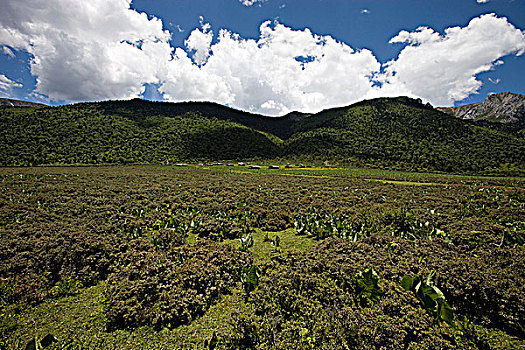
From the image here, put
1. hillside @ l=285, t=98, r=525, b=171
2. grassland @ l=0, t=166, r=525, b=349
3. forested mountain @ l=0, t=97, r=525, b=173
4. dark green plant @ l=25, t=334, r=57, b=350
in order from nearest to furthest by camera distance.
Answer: dark green plant @ l=25, t=334, r=57, b=350
grassland @ l=0, t=166, r=525, b=349
hillside @ l=285, t=98, r=525, b=171
forested mountain @ l=0, t=97, r=525, b=173

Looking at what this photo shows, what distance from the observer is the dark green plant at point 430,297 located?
4.10 metres

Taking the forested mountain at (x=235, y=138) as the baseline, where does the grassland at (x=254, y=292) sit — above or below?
below

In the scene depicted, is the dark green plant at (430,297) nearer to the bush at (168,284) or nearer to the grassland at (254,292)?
the grassland at (254,292)

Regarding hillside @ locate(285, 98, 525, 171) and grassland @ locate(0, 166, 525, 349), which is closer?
grassland @ locate(0, 166, 525, 349)

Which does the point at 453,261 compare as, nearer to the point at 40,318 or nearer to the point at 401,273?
the point at 401,273

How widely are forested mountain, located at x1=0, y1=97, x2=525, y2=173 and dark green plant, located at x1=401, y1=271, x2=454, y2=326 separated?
255 ft

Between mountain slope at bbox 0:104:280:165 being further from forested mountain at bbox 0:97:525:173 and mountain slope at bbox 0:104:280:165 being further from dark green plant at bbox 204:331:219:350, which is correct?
dark green plant at bbox 204:331:219:350

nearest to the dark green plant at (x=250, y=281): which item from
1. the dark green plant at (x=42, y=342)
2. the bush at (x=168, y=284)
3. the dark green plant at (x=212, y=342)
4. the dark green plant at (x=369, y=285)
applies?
the bush at (x=168, y=284)

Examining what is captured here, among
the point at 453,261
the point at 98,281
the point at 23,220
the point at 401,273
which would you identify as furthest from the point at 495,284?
the point at 23,220

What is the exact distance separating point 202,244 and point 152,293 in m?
3.12

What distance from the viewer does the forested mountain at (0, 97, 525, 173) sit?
237 feet

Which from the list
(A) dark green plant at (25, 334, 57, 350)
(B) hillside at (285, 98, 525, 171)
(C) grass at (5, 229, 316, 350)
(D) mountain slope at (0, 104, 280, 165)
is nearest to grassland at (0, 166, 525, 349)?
(C) grass at (5, 229, 316, 350)

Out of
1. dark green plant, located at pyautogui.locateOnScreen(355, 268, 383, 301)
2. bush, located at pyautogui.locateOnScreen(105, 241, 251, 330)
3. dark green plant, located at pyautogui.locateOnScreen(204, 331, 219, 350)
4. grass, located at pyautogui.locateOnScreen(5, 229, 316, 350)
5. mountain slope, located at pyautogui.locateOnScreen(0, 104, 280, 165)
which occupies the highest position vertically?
mountain slope, located at pyautogui.locateOnScreen(0, 104, 280, 165)

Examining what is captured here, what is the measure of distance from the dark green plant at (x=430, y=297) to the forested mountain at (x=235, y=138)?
77828mm
